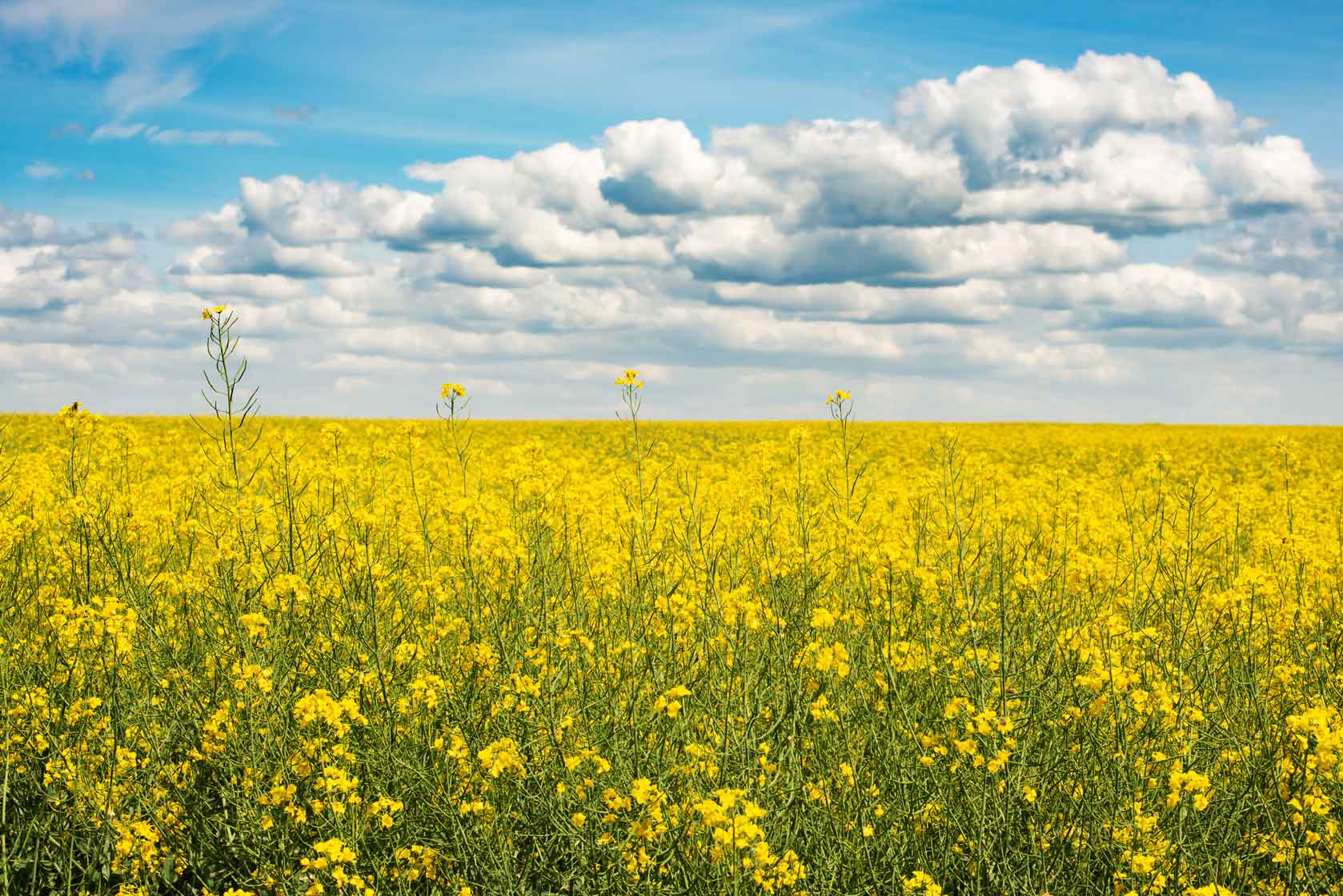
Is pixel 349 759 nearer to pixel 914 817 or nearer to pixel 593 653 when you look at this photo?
pixel 593 653

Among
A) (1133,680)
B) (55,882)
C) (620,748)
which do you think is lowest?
(55,882)

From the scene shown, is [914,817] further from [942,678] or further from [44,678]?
[44,678]

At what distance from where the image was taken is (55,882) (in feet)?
14.0

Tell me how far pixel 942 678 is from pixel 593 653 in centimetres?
175

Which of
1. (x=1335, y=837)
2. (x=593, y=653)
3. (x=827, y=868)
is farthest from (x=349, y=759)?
(x=1335, y=837)

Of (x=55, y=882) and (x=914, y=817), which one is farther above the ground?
(x=914, y=817)

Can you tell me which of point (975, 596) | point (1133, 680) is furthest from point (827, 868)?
point (975, 596)

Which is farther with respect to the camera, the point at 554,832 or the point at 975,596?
the point at 975,596

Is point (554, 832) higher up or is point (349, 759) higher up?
point (349, 759)

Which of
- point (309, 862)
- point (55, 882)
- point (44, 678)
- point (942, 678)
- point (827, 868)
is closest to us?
point (309, 862)


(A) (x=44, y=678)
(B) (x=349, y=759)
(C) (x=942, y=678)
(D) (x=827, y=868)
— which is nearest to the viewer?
(D) (x=827, y=868)

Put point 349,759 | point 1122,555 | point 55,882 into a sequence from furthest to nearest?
point 1122,555 → point 55,882 → point 349,759

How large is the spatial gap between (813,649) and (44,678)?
13.7 feet

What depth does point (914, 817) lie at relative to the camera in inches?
162
